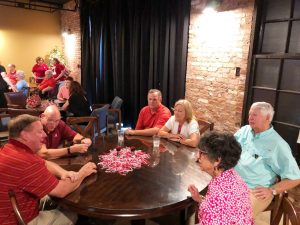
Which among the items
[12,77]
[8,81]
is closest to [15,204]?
[8,81]

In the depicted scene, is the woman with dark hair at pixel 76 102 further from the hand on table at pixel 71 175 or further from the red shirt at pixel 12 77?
the red shirt at pixel 12 77

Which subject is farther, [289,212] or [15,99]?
[15,99]

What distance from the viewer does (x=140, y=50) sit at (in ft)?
16.8

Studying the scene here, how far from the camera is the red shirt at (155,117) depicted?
3.09m

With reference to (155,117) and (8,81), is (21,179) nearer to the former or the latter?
(155,117)

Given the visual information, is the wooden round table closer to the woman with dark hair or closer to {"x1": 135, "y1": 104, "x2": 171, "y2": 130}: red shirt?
{"x1": 135, "y1": 104, "x2": 171, "y2": 130}: red shirt

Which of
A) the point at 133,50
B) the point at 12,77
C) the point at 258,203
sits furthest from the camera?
the point at 12,77

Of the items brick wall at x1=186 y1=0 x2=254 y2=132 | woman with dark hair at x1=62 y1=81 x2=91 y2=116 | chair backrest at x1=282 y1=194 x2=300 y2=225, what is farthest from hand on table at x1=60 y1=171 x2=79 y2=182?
brick wall at x1=186 y1=0 x2=254 y2=132

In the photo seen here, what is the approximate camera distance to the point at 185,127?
107 inches

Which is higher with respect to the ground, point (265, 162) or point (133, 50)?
point (133, 50)

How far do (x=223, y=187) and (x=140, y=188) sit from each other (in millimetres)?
574

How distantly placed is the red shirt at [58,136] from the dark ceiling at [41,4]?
5.49 metres

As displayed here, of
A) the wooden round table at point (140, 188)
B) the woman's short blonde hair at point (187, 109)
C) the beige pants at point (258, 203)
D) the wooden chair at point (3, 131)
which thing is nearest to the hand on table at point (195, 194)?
the wooden round table at point (140, 188)

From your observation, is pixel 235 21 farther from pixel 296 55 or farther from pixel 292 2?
pixel 296 55
